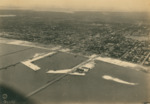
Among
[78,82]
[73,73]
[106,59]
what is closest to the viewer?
[78,82]

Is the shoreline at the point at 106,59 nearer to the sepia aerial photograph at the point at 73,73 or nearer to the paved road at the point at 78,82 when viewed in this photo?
the sepia aerial photograph at the point at 73,73

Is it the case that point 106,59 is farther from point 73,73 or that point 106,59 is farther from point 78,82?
point 78,82

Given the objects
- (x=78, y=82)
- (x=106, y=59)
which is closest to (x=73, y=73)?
(x=78, y=82)

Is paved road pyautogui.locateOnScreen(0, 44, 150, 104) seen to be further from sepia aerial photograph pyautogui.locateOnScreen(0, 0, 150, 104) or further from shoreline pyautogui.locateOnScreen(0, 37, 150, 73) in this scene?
shoreline pyautogui.locateOnScreen(0, 37, 150, 73)

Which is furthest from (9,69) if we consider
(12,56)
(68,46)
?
(68,46)

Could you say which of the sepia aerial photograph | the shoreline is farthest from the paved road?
the shoreline

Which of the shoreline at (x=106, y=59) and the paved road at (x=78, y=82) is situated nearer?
the paved road at (x=78, y=82)

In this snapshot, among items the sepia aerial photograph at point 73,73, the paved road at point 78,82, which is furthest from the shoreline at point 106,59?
the paved road at point 78,82

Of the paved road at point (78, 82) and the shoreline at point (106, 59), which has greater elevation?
the shoreline at point (106, 59)
